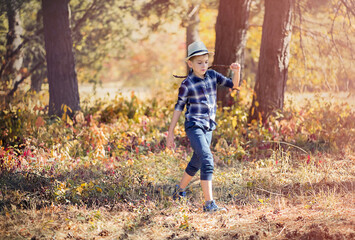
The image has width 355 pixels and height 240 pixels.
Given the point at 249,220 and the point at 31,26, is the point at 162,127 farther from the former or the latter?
the point at 31,26

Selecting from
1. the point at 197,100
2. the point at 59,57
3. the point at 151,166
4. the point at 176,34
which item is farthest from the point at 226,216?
the point at 176,34

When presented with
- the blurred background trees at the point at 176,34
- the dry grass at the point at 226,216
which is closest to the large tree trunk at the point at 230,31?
the blurred background trees at the point at 176,34

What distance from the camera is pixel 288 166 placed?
582cm

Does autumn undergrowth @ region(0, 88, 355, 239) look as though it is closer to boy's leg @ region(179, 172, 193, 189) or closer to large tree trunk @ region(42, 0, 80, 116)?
boy's leg @ region(179, 172, 193, 189)

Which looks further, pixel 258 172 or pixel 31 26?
pixel 31 26

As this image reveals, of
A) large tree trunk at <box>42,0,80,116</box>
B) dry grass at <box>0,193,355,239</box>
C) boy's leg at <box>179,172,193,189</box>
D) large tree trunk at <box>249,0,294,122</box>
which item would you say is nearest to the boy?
boy's leg at <box>179,172,193,189</box>

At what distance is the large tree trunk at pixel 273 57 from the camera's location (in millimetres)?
7336

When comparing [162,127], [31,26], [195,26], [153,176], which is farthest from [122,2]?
[153,176]

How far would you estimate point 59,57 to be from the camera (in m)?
8.32

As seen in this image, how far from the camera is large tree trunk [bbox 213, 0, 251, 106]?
8188 millimetres

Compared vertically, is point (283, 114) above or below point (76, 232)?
above

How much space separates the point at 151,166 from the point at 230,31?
152 inches

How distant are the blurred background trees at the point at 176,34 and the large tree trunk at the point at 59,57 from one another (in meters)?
0.99

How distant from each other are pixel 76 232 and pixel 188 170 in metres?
1.59
